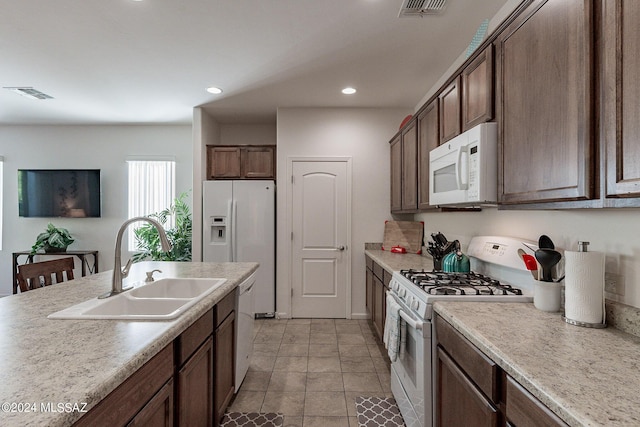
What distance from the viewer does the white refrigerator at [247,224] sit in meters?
4.08

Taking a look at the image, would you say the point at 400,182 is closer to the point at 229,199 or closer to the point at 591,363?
the point at 229,199

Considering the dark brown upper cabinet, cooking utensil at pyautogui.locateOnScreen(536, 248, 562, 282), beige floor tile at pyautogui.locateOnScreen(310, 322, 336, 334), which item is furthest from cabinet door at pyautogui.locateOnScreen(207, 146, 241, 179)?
cooking utensil at pyautogui.locateOnScreen(536, 248, 562, 282)

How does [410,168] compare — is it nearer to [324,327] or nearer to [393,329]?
[393,329]

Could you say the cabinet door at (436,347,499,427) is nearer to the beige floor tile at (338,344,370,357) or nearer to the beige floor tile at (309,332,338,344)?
the beige floor tile at (338,344,370,357)

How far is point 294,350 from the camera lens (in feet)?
10.4

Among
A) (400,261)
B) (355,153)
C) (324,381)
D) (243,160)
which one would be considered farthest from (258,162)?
(324,381)

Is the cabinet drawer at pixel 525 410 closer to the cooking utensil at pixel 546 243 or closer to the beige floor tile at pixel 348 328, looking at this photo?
the cooking utensil at pixel 546 243

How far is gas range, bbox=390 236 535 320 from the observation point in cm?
167

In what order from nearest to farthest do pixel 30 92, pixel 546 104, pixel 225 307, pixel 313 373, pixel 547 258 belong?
pixel 546 104
pixel 547 258
pixel 225 307
pixel 313 373
pixel 30 92

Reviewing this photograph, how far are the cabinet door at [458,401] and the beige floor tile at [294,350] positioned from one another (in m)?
1.72

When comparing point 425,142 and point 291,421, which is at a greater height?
point 425,142

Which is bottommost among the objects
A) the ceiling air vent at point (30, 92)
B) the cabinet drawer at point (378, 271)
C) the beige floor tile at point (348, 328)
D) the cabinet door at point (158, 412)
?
the beige floor tile at point (348, 328)

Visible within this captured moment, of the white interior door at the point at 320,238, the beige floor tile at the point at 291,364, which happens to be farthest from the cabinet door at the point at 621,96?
the white interior door at the point at 320,238

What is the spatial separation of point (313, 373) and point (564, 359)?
208 cm
